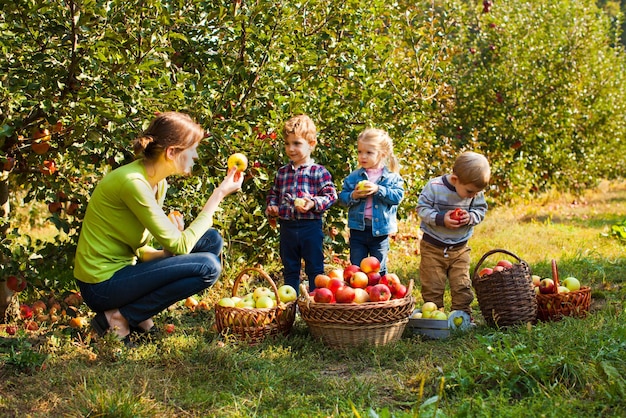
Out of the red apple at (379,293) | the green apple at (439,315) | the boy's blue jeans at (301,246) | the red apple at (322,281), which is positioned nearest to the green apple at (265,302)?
the red apple at (322,281)

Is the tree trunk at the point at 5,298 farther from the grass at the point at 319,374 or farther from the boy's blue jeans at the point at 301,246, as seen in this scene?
the boy's blue jeans at the point at 301,246

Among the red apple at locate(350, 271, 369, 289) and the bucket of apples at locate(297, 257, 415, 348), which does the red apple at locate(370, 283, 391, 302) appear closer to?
the bucket of apples at locate(297, 257, 415, 348)

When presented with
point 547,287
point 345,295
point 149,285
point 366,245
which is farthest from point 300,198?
point 547,287

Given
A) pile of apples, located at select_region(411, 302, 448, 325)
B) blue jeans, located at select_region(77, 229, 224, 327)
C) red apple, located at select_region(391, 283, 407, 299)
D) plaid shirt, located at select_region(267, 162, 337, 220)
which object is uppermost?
plaid shirt, located at select_region(267, 162, 337, 220)

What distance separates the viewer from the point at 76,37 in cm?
370

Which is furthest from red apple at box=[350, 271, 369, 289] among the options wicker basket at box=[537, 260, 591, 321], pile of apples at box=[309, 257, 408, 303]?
wicker basket at box=[537, 260, 591, 321]

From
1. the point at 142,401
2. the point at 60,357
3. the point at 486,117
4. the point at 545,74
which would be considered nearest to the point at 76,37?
the point at 60,357

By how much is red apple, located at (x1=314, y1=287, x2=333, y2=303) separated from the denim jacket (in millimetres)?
973

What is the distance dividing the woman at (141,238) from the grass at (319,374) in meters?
0.23

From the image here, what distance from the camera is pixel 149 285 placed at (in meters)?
3.77

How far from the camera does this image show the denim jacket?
4.73 m

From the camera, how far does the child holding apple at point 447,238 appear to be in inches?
177

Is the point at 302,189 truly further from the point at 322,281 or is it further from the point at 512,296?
the point at 512,296

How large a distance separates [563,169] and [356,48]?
678cm
